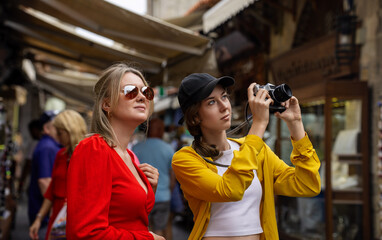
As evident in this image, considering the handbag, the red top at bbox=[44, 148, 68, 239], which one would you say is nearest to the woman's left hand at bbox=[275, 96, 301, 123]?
the handbag

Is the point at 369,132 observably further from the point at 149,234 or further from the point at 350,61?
the point at 149,234

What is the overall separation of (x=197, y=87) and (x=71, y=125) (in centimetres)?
163

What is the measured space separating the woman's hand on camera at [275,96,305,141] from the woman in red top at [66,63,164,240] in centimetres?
67

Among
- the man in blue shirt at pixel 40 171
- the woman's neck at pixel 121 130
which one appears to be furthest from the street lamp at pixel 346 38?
the woman's neck at pixel 121 130

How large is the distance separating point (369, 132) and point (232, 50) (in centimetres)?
469

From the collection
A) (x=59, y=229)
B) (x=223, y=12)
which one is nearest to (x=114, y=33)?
(x=223, y=12)

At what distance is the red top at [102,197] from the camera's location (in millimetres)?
1689

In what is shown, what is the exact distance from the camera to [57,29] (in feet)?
22.4

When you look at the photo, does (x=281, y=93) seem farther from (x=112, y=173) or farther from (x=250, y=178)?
(x=112, y=173)

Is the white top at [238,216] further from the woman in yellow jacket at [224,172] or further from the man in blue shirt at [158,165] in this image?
the man in blue shirt at [158,165]

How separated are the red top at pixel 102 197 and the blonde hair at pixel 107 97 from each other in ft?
0.29

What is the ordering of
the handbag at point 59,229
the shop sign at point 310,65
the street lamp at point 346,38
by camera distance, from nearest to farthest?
the handbag at point 59,229
the street lamp at point 346,38
the shop sign at point 310,65

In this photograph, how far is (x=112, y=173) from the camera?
5.90 feet

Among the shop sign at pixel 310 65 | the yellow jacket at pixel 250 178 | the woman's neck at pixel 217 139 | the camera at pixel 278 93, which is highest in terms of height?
the shop sign at pixel 310 65
